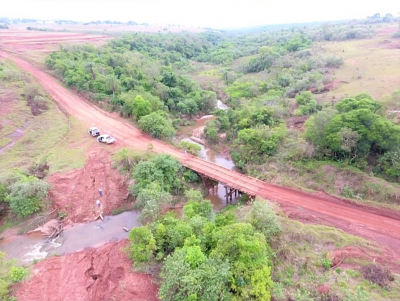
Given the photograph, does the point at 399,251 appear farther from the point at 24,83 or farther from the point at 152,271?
the point at 24,83

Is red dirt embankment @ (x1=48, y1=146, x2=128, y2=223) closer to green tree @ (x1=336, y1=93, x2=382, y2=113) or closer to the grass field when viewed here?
the grass field

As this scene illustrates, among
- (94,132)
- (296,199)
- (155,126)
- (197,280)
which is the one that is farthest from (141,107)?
(197,280)

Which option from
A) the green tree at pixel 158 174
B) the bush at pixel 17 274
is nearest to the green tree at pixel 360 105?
the green tree at pixel 158 174

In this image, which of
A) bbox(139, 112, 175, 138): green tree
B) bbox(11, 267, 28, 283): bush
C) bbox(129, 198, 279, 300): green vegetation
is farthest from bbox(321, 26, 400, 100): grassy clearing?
bbox(11, 267, 28, 283): bush

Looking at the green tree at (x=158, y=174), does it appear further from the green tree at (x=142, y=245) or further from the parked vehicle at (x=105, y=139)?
the parked vehicle at (x=105, y=139)

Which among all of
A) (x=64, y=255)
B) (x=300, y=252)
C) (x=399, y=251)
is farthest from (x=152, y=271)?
(x=399, y=251)

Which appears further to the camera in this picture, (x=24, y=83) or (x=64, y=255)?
(x=24, y=83)
